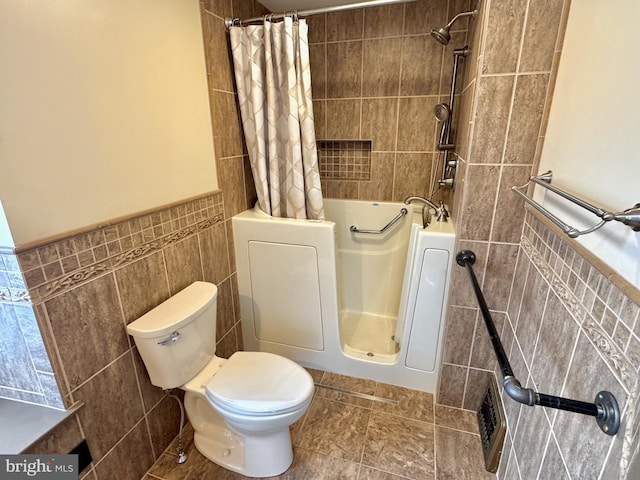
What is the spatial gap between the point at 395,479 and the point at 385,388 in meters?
0.52

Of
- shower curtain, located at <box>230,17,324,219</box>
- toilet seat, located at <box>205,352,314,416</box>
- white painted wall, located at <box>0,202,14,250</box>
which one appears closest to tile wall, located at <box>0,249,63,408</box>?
white painted wall, located at <box>0,202,14,250</box>

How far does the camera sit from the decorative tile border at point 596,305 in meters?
0.64

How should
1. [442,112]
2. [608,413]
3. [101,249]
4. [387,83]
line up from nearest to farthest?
1. [608,413]
2. [101,249]
3. [442,112]
4. [387,83]

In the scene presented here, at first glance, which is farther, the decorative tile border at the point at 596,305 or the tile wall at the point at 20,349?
the tile wall at the point at 20,349

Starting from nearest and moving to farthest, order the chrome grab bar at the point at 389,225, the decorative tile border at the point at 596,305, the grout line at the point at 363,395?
1. the decorative tile border at the point at 596,305
2. the grout line at the point at 363,395
3. the chrome grab bar at the point at 389,225

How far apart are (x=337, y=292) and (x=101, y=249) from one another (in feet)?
3.72

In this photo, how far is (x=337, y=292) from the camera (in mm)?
1843

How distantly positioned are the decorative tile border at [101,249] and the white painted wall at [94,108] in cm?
5

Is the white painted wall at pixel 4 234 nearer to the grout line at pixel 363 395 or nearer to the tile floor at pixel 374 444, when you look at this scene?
the tile floor at pixel 374 444

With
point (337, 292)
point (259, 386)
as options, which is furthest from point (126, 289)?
point (337, 292)

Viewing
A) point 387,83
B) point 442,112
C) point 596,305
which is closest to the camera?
point 596,305

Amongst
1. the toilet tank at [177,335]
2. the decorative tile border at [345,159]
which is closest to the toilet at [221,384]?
the toilet tank at [177,335]

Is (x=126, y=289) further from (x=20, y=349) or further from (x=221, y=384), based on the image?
(x=221, y=384)

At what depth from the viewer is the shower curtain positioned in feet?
5.36
